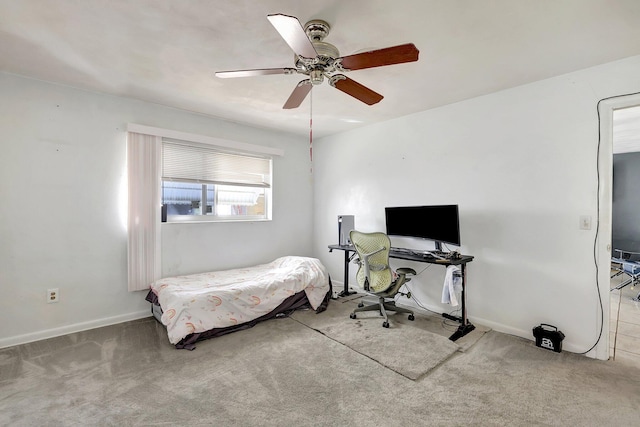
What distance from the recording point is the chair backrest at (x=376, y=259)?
3.07 meters

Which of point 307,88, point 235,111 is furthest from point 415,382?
point 235,111

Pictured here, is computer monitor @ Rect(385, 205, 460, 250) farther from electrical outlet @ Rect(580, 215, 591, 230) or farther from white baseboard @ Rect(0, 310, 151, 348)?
white baseboard @ Rect(0, 310, 151, 348)

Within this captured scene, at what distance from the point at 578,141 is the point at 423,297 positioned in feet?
7.11

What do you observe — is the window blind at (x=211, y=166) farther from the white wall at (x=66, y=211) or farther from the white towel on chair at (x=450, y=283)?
the white towel on chair at (x=450, y=283)

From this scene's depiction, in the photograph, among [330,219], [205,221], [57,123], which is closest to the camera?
[57,123]

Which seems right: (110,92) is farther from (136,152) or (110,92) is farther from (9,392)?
(9,392)

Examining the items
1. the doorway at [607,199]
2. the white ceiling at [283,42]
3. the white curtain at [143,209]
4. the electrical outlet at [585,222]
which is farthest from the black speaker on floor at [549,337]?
the white curtain at [143,209]

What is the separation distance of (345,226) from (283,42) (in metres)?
2.73

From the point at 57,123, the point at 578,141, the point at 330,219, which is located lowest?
the point at 330,219

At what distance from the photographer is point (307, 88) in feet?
7.06

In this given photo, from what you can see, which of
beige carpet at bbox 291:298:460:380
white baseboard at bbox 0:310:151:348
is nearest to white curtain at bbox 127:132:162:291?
white baseboard at bbox 0:310:151:348

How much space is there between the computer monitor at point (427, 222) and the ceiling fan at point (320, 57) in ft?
4.93

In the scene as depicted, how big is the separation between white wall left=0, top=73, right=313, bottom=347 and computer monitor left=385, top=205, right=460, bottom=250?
8.40 feet

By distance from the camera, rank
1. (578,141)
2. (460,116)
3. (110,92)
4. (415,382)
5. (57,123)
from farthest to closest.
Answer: (460,116) < (110,92) < (57,123) < (578,141) < (415,382)
